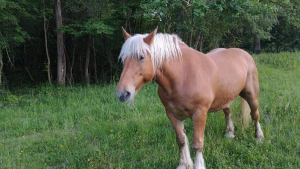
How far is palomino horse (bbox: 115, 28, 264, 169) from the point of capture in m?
2.24

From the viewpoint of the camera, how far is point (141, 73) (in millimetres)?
2240

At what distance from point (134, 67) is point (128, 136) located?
2.23 metres

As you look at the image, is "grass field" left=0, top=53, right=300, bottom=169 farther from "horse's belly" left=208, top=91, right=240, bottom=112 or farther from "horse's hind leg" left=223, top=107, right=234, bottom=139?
"horse's belly" left=208, top=91, right=240, bottom=112

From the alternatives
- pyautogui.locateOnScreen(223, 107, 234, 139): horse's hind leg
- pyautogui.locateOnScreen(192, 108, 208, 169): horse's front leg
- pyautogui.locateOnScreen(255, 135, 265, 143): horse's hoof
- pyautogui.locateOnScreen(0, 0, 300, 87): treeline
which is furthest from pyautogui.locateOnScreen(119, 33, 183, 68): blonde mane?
pyautogui.locateOnScreen(0, 0, 300, 87): treeline

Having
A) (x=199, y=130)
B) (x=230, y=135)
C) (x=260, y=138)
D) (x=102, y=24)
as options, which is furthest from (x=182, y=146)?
(x=102, y=24)

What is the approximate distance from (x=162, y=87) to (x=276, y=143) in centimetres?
217

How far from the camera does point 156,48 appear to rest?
2363mm

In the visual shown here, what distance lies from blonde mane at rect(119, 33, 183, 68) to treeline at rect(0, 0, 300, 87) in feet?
14.5

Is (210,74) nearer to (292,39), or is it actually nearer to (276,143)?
(276,143)

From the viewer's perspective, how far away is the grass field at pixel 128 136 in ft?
10.7

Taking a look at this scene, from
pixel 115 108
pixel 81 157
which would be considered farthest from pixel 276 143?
pixel 115 108

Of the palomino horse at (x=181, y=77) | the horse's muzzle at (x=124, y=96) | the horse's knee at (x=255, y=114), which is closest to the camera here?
the horse's muzzle at (x=124, y=96)

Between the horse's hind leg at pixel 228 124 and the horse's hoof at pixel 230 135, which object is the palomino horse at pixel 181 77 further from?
the horse's hoof at pixel 230 135

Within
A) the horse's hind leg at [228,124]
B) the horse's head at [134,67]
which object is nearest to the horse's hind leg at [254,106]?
the horse's hind leg at [228,124]
